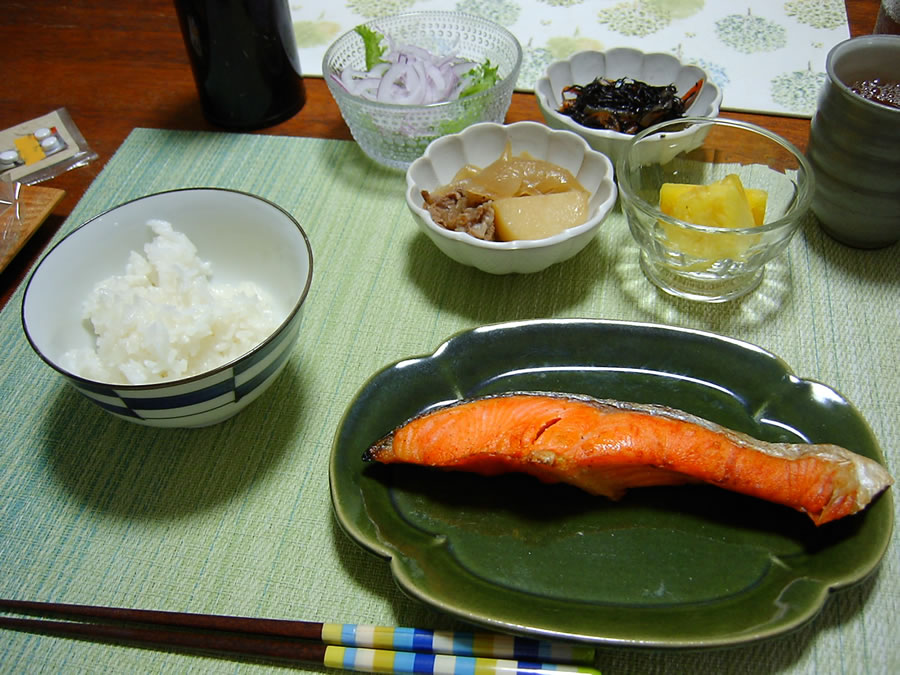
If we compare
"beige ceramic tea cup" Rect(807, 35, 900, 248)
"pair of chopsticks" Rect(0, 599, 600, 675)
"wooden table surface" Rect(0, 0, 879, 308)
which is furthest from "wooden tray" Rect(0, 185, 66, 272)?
"beige ceramic tea cup" Rect(807, 35, 900, 248)

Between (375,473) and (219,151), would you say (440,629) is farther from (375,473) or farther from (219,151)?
(219,151)

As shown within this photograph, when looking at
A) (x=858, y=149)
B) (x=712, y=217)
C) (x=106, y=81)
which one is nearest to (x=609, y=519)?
(x=712, y=217)

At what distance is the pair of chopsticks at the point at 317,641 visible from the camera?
0.94 metres

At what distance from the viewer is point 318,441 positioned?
1275 millimetres

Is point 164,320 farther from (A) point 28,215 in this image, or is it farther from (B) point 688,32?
(B) point 688,32

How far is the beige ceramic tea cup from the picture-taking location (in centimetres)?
134

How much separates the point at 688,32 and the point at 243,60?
1.41 metres

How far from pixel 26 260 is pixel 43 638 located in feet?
3.24

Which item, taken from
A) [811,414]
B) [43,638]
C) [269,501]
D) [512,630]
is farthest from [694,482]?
[43,638]

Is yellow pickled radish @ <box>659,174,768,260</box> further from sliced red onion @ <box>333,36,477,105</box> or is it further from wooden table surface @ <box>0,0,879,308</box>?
sliced red onion @ <box>333,36,477,105</box>

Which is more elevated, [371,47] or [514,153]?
[371,47]

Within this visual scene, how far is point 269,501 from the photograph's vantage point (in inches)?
47.0

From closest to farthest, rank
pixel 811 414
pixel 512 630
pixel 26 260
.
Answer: pixel 512 630 → pixel 811 414 → pixel 26 260

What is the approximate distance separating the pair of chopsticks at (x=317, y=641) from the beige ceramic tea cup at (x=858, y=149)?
3.64 ft
